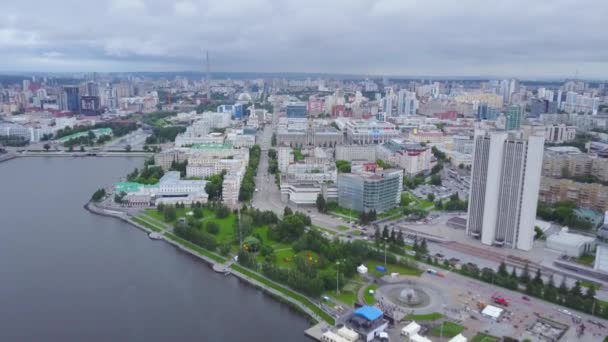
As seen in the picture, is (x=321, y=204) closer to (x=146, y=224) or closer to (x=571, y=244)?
(x=146, y=224)

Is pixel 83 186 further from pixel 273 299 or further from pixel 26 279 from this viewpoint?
pixel 273 299

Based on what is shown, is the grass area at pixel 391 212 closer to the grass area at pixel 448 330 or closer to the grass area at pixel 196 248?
the grass area at pixel 196 248

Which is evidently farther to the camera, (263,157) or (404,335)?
(263,157)

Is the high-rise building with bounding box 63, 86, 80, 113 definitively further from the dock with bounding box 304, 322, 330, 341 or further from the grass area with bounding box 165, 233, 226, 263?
the dock with bounding box 304, 322, 330, 341

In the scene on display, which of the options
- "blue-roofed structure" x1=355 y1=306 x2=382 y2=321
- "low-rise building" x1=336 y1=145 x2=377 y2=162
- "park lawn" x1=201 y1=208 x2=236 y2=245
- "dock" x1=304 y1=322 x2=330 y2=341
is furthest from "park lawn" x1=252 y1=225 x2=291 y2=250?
"low-rise building" x1=336 y1=145 x2=377 y2=162

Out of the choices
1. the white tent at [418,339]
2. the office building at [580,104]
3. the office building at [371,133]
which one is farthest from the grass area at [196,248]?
the office building at [580,104]

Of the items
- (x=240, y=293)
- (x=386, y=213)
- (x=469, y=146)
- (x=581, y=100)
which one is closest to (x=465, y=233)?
(x=386, y=213)

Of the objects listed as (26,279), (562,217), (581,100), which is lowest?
(26,279)
